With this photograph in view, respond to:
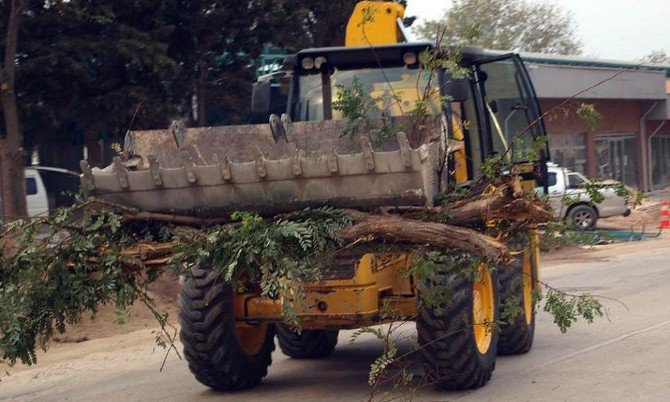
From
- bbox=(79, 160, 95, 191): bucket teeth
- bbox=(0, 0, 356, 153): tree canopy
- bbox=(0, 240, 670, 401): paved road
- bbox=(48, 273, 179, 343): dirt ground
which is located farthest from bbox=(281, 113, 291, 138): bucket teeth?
bbox=(0, 0, 356, 153): tree canopy

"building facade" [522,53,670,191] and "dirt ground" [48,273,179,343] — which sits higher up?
"building facade" [522,53,670,191]

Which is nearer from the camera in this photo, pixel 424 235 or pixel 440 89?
pixel 424 235

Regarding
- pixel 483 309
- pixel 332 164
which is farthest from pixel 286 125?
pixel 483 309

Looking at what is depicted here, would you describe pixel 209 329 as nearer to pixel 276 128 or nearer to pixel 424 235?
pixel 276 128

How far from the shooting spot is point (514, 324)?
9133 mm

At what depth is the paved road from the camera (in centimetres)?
779

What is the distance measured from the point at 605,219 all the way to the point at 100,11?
581 inches

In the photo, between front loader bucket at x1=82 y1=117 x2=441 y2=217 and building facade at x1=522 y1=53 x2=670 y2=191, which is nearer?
front loader bucket at x1=82 y1=117 x2=441 y2=217

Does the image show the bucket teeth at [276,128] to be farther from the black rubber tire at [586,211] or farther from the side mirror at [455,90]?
the black rubber tire at [586,211]

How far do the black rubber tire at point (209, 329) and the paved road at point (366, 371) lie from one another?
28 cm

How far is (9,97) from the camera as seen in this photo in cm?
1332

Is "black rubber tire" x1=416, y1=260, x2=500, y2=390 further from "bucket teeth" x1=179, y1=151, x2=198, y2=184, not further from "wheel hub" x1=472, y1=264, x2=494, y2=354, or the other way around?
"bucket teeth" x1=179, y1=151, x2=198, y2=184

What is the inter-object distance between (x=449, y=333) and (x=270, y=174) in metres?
1.77

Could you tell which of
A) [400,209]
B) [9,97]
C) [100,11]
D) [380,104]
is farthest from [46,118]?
[400,209]
